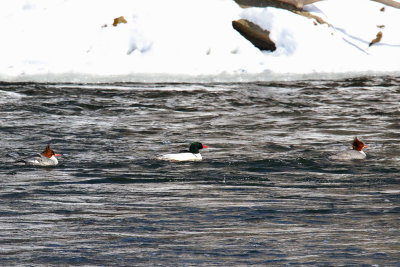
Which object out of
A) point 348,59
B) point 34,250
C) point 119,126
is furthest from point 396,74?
point 34,250

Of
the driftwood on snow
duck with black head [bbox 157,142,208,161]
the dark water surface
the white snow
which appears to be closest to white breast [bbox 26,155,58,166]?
the dark water surface

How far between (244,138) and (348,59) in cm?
819

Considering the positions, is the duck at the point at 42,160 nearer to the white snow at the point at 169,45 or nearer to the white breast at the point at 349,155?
the white breast at the point at 349,155

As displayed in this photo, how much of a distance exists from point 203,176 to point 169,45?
10.3 metres

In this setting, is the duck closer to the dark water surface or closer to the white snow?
the dark water surface

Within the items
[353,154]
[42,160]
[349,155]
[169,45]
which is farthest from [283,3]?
[42,160]

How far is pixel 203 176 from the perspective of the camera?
1041 centimetres

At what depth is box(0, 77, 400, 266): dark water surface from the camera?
6383 mm

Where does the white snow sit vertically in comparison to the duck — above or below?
above

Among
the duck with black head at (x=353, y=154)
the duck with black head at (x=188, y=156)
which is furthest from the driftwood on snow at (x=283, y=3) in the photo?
the duck with black head at (x=188, y=156)

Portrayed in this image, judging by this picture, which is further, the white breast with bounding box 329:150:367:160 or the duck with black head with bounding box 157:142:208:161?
the duck with black head with bounding box 157:142:208:161

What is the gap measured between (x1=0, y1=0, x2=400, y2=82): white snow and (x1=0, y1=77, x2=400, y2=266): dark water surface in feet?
2.70

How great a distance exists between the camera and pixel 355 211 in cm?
785

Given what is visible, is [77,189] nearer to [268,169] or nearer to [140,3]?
[268,169]
